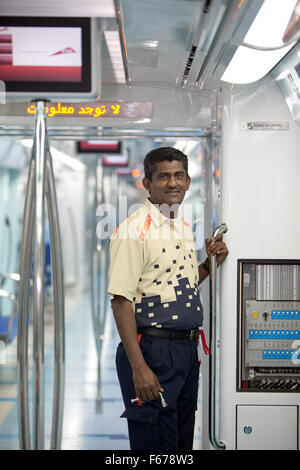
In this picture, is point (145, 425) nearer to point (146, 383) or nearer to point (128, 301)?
point (146, 383)

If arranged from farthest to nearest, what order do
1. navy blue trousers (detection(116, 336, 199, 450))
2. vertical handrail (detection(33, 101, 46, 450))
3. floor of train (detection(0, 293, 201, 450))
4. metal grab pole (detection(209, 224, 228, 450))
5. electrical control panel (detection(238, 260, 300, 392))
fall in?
floor of train (detection(0, 293, 201, 450)) < electrical control panel (detection(238, 260, 300, 392)) < metal grab pole (detection(209, 224, 228, 450)) < navy blue trousers (detection(116, 336, 199, 450)) < vertical handrail (detection(33, 101, 46, 450))

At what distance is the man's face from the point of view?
2.87 m

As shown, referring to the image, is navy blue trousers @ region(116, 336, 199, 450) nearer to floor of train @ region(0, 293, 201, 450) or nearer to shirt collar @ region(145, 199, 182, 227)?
shirt collar @ region(145, 199, 182, 227)

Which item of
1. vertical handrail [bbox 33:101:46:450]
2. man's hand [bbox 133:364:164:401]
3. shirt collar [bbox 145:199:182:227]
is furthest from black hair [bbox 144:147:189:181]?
man's hand [bbox 133:364:164:401]

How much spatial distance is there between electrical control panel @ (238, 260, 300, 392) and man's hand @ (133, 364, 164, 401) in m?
0.72

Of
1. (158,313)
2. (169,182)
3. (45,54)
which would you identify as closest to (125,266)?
(158,313)

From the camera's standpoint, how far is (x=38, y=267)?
6.79 ft

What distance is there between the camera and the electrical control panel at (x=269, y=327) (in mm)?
3186

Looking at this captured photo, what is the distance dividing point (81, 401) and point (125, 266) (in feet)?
9.84

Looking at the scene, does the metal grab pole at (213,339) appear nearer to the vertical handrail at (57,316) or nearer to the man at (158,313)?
the man at (158,313)

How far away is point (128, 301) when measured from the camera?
106 inches

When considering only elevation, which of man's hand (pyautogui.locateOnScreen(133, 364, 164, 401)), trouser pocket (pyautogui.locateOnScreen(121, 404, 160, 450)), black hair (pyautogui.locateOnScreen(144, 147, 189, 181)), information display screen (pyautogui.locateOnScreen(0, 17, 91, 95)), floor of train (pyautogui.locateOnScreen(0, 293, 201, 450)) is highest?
information display screen (pyautogui.locateOnScreen(0, 17, 91, 95))

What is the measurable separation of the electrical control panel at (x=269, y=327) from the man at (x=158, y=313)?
1.35ft
